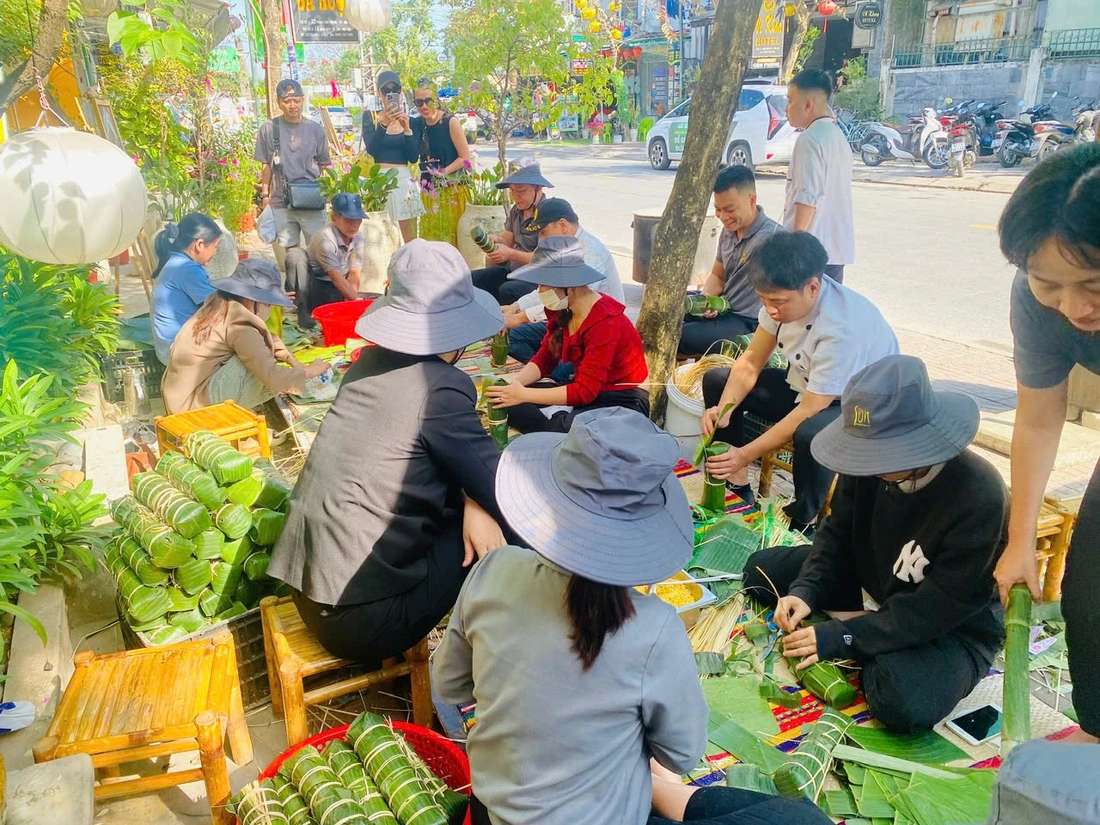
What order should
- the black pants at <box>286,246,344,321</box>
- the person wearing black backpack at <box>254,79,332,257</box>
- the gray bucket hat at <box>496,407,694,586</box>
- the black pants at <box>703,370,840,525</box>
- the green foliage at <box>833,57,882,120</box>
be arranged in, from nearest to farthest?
the gray bucket hat at <box>496,407,694,586</box> < the black pants at <box>703,370,840,525</box> < the black pants at <box>286,246,344,321</box> < the person wearing black backpack at <box>254,79,332,257</box> < the green foliage at <box>833,57,882,120</box>

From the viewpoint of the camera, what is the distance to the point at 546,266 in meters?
3.89

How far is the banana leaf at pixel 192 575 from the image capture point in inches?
108

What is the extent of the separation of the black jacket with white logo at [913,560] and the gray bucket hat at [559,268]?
161 centimetres

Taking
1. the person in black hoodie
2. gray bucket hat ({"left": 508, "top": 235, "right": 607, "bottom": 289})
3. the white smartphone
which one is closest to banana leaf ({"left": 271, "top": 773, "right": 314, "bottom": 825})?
the person in black hoodie

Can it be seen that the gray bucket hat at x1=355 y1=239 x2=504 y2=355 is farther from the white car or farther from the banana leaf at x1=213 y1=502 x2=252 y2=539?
the white car

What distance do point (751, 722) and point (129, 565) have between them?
2.13 m

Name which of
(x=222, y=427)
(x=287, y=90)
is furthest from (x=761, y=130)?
(x=222, y=427)

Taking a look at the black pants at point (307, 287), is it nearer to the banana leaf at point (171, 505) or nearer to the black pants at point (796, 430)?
the black pants at point (796, 430)

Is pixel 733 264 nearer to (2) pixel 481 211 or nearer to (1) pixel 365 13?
(2) pixel 481 211

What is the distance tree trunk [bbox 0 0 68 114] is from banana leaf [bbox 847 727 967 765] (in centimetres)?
322

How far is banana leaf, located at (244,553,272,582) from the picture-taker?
285 cm

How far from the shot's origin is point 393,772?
2053 millimetres

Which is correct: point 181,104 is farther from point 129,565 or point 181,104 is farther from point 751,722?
point 751,722

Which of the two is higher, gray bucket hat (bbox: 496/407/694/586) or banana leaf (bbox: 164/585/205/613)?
gray bucket hat (bbox: 496/407/694/586)
